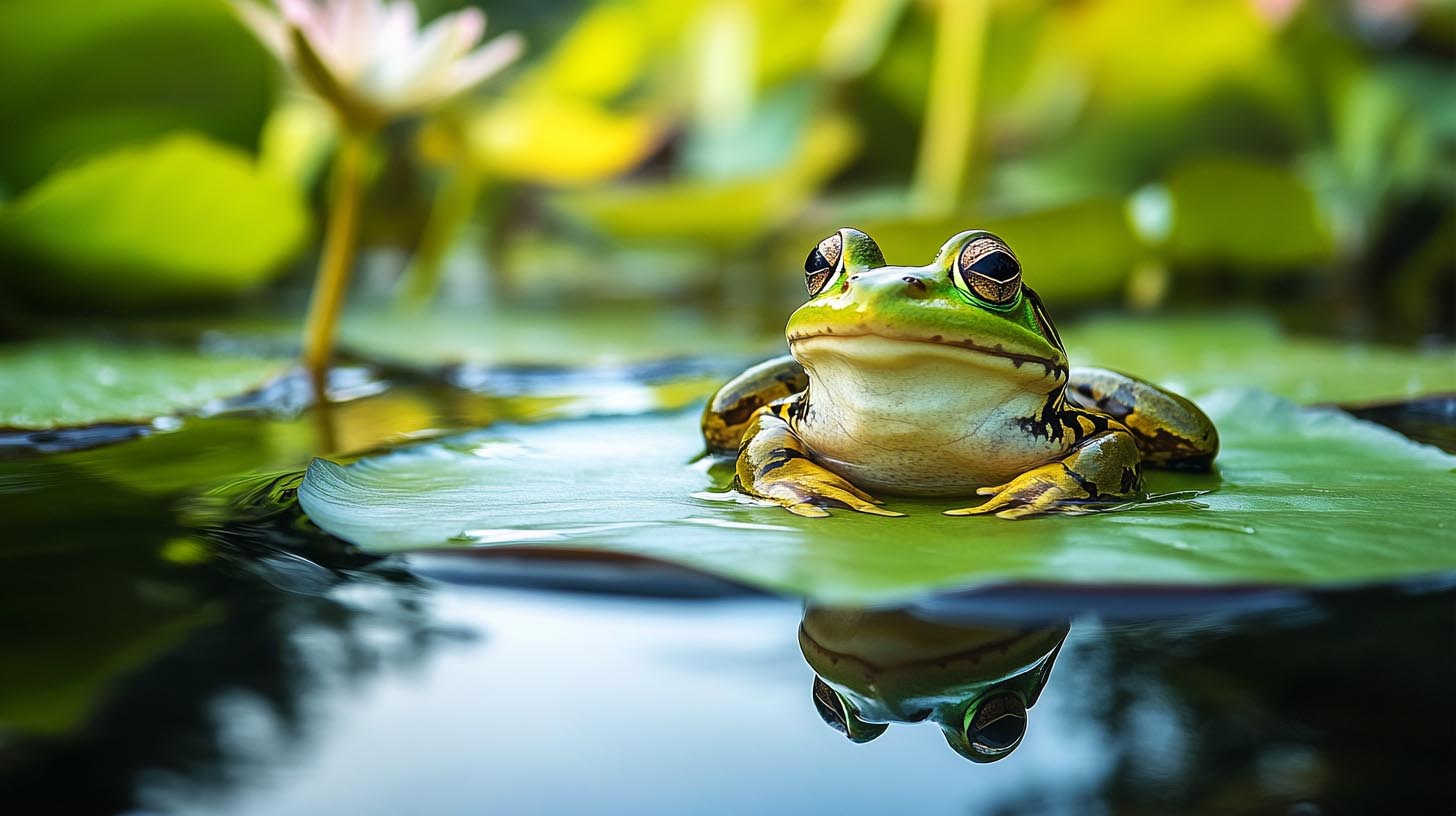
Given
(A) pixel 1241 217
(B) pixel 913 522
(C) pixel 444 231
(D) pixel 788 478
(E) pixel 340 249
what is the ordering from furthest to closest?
1. (C) pixel 444 231
2. (A) pixel 1241 217
3. (E) pixel 340 249
4. (D) pixel 788 478
5. (B) pixel 913 522

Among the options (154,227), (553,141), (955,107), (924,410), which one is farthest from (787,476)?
(553,141)

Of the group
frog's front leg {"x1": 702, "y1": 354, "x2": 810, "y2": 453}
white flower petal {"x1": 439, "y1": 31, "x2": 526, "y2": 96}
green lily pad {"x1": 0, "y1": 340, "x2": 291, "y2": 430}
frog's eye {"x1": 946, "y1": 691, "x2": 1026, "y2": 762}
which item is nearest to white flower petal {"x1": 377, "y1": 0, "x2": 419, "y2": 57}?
white flower petal {"x1": 439, "y1": 31, "x2": 526, "y2": 96}

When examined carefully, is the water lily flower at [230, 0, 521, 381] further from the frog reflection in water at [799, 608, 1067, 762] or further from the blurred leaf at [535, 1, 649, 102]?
the blurred leaf at [535, 1, 649, 102]

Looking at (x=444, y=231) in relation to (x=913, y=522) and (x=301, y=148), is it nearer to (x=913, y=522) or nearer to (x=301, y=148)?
(x=301, y=148)

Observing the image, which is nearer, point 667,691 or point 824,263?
point 667,691

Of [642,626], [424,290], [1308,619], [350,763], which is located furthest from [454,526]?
[424,290]

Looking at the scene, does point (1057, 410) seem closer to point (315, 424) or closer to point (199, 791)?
point (199, 791)
